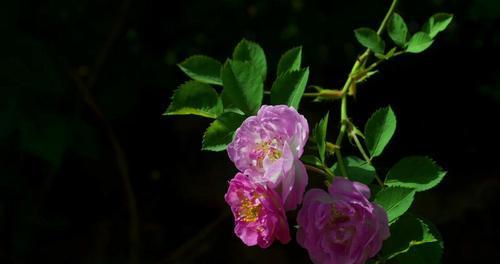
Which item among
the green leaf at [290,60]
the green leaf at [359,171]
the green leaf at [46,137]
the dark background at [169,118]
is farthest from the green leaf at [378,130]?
the green leaf at [46,137]

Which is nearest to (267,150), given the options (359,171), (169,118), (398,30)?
(359,171)

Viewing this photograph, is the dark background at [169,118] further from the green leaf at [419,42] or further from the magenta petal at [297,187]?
the magenta petal at [297,187]

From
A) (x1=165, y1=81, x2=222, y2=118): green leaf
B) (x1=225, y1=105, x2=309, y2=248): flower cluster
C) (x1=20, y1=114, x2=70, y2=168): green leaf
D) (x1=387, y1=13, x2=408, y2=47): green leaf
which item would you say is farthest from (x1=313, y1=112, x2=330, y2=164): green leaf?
(x1=20, y1=114, x2=70, y2=168): green leaf

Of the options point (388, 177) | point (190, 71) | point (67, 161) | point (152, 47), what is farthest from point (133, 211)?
point (388, 177)

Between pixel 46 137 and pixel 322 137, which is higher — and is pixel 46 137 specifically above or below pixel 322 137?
below

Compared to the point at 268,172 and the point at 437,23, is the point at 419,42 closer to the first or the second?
the point at 437,23

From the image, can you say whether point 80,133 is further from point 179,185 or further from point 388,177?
point 388,177
